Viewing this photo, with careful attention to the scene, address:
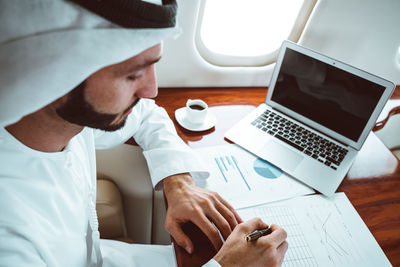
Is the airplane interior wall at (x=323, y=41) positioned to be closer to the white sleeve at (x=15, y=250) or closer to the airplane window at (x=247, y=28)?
the airplane window at (x=247, y=28)

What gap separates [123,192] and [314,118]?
0.79 m

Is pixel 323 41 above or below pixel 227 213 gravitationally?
above

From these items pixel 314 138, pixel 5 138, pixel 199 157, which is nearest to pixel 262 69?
pixel 314 138

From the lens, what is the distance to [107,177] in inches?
38.8

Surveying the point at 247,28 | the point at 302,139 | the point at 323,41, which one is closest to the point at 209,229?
the point at 302,139

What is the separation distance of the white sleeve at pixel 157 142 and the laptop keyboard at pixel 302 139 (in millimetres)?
340

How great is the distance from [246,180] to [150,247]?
36 centimetres

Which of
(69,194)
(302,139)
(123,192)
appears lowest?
(123,192)

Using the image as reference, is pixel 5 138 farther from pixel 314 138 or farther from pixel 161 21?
pixel 314 138

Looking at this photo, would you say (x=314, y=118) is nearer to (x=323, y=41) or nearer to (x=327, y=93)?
(x=327, y=93)

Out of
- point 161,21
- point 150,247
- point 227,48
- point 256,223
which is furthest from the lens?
point 227,48

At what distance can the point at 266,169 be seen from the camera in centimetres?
89

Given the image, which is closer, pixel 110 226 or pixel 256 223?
pixel 256 223

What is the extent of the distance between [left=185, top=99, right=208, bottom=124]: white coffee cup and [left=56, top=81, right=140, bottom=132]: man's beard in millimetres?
416
